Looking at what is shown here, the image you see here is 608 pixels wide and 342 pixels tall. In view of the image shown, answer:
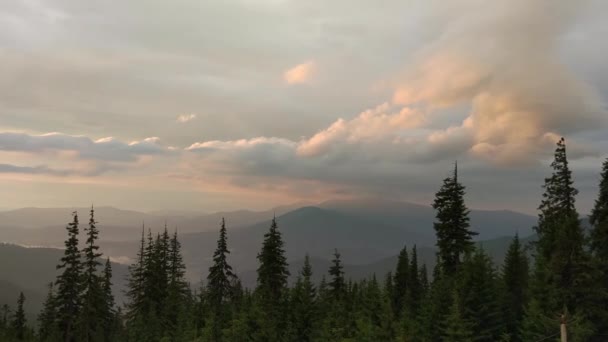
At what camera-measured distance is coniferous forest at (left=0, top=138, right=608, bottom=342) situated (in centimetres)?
3169

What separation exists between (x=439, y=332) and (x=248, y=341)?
2113 cm

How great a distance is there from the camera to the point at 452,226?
1841 inches

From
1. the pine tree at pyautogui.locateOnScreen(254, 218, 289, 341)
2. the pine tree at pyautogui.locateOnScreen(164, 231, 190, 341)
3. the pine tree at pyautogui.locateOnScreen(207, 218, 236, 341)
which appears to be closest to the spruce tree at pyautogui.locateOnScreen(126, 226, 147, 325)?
the pine tree at pyautogui.locateOnScreen(164, 231, 190, 341)

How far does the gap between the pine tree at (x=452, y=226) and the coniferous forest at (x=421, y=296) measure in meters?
0.10

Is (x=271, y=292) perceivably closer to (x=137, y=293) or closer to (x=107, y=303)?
(x=137, y=293)

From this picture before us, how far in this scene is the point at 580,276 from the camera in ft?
103

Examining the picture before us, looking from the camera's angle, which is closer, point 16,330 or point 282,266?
point 282,266

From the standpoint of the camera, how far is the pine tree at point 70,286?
5684 centimetres

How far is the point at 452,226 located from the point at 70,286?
147ft

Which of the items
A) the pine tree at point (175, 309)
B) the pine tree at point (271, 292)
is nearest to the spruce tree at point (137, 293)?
the pine tree at point (175, 309)

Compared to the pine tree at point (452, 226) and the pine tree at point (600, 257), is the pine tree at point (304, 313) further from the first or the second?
the pine tree at point (600, 257)

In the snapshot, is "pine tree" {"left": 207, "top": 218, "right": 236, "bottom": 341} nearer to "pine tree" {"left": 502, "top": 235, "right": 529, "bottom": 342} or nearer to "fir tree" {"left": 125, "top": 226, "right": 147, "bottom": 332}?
"fir tree" {"left": 125, "top": 226, "right": 147, "bottom": 332}

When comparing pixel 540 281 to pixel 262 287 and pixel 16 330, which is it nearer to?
pixel 262 287

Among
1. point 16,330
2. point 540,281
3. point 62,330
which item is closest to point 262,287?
point 62,330
